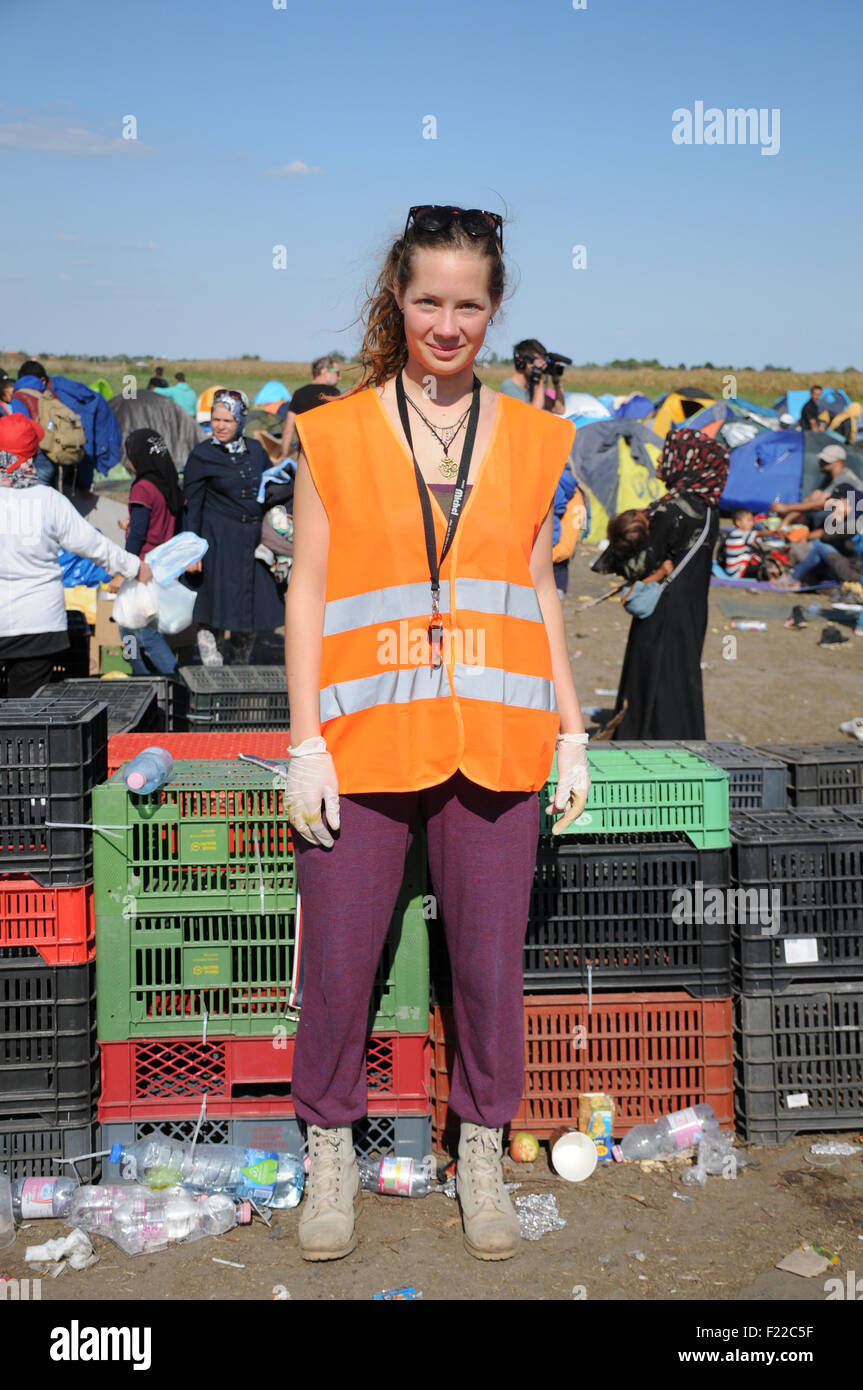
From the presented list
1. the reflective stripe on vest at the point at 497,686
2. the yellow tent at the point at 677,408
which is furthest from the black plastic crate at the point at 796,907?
the yellow tent at the point at 677,408

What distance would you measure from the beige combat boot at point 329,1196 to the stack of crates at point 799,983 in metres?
1.21

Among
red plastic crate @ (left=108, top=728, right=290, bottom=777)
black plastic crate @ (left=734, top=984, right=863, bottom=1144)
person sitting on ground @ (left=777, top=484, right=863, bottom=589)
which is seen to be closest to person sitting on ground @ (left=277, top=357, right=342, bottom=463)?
red plastic crate @ (left=108, top=728, right=290, bottom=777)

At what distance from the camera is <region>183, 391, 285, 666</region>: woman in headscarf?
7543mm

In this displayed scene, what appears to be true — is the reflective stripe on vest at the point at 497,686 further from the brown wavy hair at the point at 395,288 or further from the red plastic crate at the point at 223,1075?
the red plastic crate at the point at 223,1075

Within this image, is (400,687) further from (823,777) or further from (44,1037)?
(823,777)

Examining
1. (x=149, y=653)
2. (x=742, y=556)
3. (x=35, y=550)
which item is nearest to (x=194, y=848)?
(x=35, y=550)

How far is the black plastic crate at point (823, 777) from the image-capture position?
4430 millimetres

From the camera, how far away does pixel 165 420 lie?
19.1 meters

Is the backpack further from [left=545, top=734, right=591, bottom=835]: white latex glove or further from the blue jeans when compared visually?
[left=545, top=734, right=591, bottom=835]: white latex glove

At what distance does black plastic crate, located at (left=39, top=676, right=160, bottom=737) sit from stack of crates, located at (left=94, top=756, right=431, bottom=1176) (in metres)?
1.08

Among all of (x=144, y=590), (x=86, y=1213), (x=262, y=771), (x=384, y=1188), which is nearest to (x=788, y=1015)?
(x=384, y=1188)

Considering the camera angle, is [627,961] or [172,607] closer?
[627,961]

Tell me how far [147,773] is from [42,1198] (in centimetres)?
111

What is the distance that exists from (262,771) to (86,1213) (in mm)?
1206
